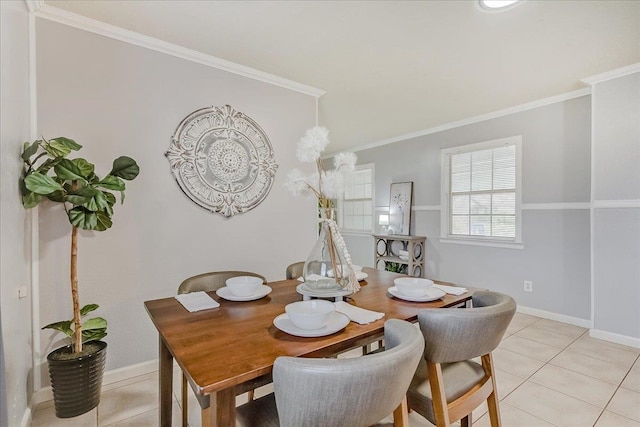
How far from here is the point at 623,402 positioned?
1.98 metres

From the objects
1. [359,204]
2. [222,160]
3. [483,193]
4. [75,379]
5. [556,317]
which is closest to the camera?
[75,379]

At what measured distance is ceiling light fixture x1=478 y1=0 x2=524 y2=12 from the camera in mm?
1859

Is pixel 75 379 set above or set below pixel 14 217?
below

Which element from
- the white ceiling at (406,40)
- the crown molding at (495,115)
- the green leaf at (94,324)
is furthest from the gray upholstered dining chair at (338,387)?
the crown molding at (495,115)

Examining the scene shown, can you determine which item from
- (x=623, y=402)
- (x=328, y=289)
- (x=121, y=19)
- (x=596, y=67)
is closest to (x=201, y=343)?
(x=328, y=289)

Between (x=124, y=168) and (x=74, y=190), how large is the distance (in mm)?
294

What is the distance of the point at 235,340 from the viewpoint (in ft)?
3.50

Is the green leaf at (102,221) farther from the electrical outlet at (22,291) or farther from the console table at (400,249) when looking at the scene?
the console table at (400,249)

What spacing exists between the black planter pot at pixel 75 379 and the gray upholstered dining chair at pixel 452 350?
184cm

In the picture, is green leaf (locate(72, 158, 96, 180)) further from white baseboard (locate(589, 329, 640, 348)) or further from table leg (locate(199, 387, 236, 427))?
white baseboard (locate(589, 329, 640, 348))

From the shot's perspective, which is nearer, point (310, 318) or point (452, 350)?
point (310, 318)

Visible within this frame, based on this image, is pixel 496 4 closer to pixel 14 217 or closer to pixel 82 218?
pixel 82 218

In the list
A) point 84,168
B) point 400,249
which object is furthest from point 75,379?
point 400,249

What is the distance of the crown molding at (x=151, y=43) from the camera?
6.54ft
